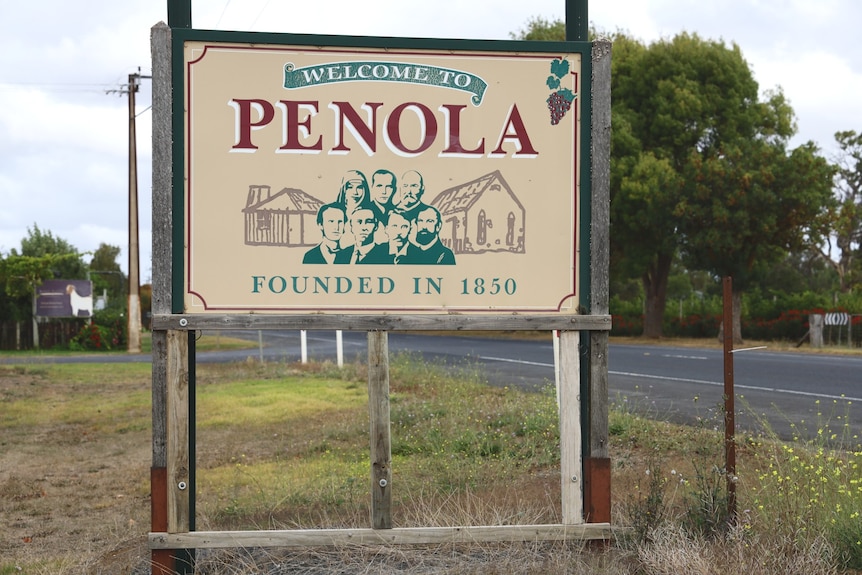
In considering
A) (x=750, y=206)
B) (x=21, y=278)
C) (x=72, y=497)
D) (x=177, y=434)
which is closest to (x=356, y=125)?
(x=177, y=434)

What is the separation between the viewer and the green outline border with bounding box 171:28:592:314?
496 centimetres

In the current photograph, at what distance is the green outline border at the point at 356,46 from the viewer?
4957 mm

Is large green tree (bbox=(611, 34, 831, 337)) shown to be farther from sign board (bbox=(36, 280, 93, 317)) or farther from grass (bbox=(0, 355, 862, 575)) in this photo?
sign board (bbox=(36, 280, 93, 317))

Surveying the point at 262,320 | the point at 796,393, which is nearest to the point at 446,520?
→ the point at 262,320

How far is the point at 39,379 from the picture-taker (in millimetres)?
19125

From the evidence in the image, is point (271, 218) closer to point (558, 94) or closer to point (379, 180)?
point (379, 180)

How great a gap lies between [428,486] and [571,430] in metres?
2.05

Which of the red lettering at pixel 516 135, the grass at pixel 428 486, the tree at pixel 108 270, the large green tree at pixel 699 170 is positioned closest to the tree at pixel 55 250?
the tree at pixel 108 270

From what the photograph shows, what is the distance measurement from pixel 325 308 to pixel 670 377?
1214 centimetres

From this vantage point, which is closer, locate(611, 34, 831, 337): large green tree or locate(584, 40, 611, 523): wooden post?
locate(584, 40, 611, 523): wooden post

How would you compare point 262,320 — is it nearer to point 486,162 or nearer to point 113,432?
point 486,162

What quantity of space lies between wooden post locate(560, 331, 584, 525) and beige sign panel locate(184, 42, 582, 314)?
25 centimetres

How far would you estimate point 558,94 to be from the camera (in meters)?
5.18

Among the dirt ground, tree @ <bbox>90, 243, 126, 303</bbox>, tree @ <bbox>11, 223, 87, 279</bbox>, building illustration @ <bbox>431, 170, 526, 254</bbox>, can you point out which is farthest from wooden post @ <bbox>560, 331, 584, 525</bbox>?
tree @ <bbox>90, 243, 126, 303</bbox>
